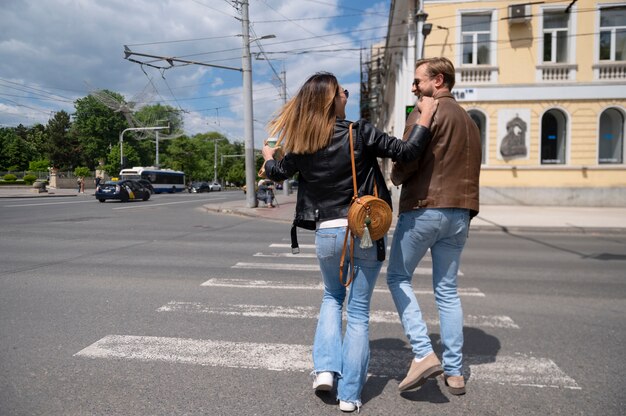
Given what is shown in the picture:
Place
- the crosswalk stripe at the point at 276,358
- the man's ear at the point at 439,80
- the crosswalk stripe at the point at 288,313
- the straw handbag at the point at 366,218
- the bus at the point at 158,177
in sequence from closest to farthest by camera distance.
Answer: the straw handbag at the point at 366,218, the man's ear at the point at 439,80, the crosswalk stripe at the point at 276,358, the crosswalk stripe at the point at 288,313, the bus at the point at 158,177

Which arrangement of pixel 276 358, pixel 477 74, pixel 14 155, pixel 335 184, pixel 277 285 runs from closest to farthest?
pixel 335 184 → pixel 276 358 → pixel 277 285 → pixel 477 74 → pixel 14 155

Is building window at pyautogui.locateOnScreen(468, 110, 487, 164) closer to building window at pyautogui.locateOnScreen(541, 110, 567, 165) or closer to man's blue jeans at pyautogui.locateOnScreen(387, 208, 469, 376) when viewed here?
building window at pyautogui.locateOnScreen(541, 110, 567, 165)

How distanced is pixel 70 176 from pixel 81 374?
188 feet

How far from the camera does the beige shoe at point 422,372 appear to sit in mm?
2619

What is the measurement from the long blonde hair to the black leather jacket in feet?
0.17

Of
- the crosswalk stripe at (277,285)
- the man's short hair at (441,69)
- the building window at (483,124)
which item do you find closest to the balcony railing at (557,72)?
the building window at (483,124)

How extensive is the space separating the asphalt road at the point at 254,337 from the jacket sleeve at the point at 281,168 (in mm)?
1363

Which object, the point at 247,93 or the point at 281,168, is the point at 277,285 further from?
the point at 247,93

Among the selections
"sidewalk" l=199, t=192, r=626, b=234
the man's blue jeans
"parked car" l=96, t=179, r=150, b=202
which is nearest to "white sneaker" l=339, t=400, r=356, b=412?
the man's blue jeans

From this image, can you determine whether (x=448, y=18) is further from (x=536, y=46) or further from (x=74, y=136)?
(x=74, y=136)

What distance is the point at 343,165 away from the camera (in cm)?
253

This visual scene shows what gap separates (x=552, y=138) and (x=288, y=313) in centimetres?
2012

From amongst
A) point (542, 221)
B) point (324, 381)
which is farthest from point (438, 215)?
point (542, 221)

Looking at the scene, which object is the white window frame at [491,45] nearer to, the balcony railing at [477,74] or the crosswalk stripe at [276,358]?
the balcony railing at [477,74]
